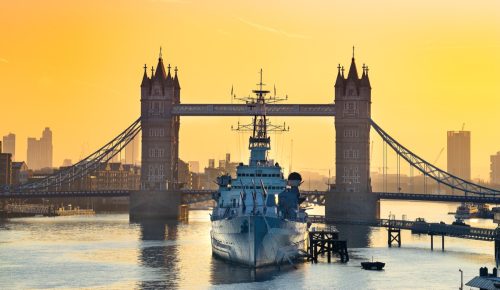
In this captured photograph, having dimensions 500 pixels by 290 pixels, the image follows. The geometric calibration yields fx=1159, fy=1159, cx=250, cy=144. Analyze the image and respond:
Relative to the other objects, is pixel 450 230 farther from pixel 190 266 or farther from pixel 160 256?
pixel 190 266

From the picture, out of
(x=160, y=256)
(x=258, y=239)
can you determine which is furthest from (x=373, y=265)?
(x=160, y=256)

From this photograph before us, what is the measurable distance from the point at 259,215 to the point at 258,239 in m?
2.47

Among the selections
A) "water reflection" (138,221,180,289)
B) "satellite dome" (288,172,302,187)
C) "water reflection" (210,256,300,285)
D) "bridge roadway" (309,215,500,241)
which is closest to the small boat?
"water reflection" (210,256,300,285)

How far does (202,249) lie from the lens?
155000mm

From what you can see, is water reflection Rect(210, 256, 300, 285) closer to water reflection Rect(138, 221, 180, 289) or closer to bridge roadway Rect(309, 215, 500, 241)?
water reflection Rect(138, 221, 180, 289)

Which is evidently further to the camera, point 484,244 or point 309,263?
point 484,244

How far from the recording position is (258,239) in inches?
4700

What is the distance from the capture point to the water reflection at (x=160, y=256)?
116812 mm

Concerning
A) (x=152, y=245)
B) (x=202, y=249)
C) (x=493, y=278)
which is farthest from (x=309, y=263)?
(x=493, y=278)

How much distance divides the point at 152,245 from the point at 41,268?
3383 centimetres

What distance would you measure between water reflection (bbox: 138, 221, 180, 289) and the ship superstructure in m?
6.69

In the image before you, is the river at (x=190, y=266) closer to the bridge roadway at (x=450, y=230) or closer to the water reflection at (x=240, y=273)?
the water reflection at (x=240, y=273)

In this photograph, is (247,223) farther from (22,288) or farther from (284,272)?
(22,288)

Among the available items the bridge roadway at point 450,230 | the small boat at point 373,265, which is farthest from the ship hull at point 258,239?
the bridge roadway at point 450,230
